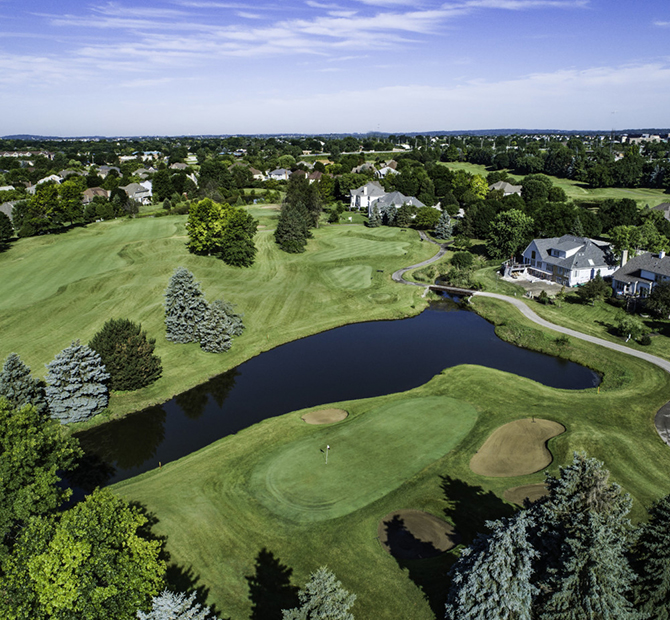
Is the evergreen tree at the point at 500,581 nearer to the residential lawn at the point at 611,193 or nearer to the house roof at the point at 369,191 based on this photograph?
the house roof at the point at 369,191

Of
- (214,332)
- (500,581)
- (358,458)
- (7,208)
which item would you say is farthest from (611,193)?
(7,208)

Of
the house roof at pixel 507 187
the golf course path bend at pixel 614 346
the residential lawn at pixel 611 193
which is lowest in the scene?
the golf course path bend at pixel 614 346

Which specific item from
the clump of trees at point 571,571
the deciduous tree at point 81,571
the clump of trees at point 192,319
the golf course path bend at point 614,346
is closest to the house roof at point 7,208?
the clump of trees at point 192,319

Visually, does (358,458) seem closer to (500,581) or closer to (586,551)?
(500,581)

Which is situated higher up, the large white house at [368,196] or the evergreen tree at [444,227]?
the large white house at [368,196]

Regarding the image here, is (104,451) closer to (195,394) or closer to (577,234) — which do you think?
(195,394)

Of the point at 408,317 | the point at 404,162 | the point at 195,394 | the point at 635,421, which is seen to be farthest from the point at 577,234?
the point at 404,162

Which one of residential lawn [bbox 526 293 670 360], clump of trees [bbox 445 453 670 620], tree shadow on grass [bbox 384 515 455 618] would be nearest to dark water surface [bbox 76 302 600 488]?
residential lawn [bbox 526 293 670 360]
